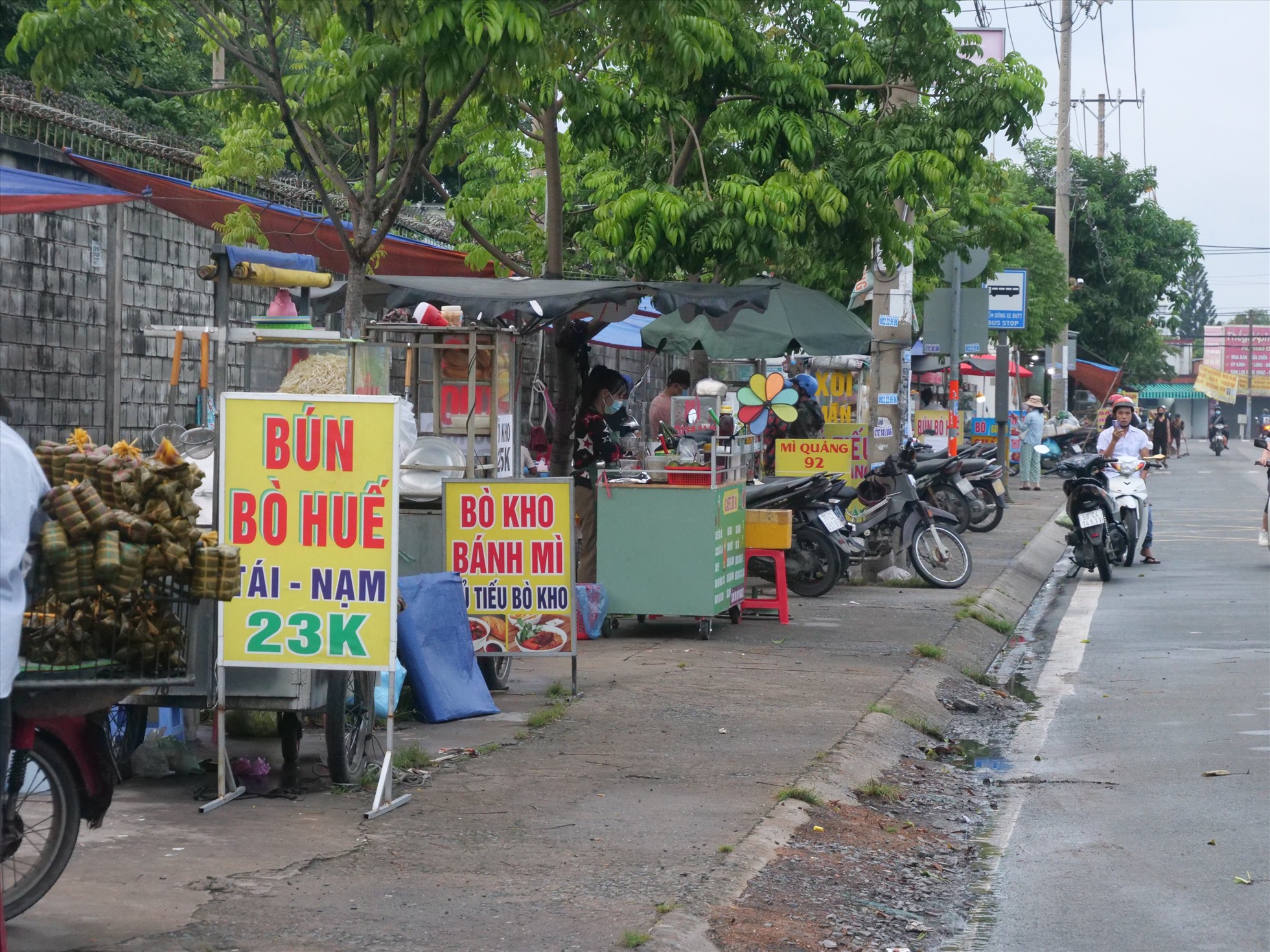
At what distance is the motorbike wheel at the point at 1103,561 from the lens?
16578 millimetres

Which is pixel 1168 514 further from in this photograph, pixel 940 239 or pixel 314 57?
pixel 314 57

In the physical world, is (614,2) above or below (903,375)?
above

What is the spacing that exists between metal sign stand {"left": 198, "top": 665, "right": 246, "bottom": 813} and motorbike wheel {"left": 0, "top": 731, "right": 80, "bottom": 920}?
4.60 feet

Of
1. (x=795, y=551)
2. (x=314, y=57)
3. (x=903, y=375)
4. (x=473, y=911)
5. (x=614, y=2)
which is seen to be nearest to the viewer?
(x=473, y=911)

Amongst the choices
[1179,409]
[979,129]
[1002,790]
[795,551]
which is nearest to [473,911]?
[1002,790]

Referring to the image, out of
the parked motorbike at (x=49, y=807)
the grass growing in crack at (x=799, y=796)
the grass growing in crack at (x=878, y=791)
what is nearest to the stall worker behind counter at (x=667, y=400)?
the grass growing in crack at (x=878, y=791)

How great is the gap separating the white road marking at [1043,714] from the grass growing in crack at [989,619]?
0.43m

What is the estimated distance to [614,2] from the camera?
9.54 metres

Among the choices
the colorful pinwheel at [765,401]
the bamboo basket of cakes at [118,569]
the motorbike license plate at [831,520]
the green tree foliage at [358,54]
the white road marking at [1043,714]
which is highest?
the green tree foliage at [358,54]

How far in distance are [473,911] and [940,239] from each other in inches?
713

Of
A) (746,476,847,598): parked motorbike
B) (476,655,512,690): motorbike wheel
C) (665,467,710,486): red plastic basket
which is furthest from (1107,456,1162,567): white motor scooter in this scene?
(476,655,512,690): motorbike wheel

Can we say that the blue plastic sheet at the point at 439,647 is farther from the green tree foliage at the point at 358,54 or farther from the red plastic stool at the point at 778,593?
the red plastic stool at the point at 778,593

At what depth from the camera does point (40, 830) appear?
191 inches

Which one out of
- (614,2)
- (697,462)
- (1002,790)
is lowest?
(1002,790)
